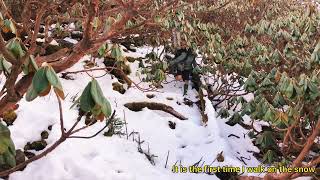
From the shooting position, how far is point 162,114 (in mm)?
6547

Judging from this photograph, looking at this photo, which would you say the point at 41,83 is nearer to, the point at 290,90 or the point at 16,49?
the point at 16,49

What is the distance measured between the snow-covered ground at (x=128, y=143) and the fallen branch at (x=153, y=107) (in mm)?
106

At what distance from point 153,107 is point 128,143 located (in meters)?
1.41

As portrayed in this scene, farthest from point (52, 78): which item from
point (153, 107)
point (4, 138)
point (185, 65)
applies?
point (185, 65)

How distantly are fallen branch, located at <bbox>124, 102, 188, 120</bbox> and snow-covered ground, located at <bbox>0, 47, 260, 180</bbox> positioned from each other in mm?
106

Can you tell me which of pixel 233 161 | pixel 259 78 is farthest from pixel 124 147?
pixel 259 78

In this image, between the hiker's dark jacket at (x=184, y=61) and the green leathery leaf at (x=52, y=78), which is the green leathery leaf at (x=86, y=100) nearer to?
the green leathery leaf at (x=52, y=78)

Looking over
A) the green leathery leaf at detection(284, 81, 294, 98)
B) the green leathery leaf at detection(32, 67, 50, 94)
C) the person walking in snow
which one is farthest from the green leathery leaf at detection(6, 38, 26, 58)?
the person walking in snow

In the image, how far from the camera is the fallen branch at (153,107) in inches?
253

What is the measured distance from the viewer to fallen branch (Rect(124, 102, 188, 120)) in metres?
6.42

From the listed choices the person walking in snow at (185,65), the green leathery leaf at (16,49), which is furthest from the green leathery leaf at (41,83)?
the person walking in snow at (185,65)

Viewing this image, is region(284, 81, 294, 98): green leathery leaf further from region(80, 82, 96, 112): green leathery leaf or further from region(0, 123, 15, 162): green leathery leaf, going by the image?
region(0, 123, 15, 162): green leathery leaf

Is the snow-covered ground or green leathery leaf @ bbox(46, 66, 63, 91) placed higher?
green leathery leaf @ bbox(46, 66, 63, 91)

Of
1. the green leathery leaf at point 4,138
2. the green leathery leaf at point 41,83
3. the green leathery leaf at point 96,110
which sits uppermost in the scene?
the green leathery leaf at point 41,83
